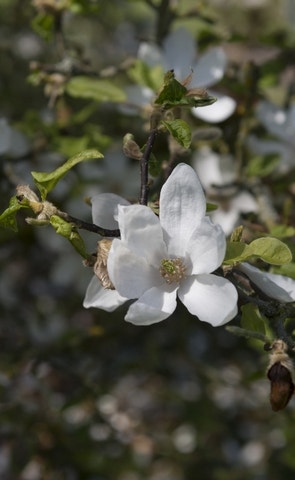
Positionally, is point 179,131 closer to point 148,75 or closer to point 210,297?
point 210,297

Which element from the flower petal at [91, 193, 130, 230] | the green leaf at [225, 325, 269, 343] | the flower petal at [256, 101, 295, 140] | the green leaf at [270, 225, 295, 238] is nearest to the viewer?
the green leaf at [225, 325, 269, 343]

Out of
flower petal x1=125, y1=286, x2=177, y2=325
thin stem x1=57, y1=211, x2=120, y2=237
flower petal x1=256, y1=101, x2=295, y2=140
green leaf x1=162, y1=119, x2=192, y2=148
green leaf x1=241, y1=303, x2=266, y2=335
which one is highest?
green leaf x1=162, y1=119, x2=192, y2=148

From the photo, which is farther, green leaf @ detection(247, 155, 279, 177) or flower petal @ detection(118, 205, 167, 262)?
green leaf @ detection(247, 155, 279, 177)

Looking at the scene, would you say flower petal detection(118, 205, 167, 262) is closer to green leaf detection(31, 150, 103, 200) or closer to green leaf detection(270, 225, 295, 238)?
green leaf detection(31, 150, 103, 200)

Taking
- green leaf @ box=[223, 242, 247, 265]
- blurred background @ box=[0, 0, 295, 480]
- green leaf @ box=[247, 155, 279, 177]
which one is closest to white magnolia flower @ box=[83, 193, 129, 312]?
green leaf @ box=[223, 242, 247, 265]

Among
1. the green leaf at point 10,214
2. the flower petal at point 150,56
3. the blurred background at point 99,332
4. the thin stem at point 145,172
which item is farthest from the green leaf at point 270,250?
the flower petal at point 150,56

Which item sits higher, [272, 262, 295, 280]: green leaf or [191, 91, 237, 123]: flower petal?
[191, 91, 237, 123]: flower petal

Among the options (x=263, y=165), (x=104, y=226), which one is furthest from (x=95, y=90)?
(x=104, y=226)
